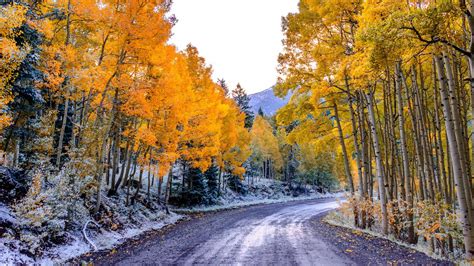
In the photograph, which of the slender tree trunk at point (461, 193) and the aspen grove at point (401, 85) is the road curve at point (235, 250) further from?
the aspen grove at point (401, 85)

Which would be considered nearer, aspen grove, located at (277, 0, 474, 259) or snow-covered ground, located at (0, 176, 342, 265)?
aspen grove, located at (277, 0, 474, 259)

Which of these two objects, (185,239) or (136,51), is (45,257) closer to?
(185,239)

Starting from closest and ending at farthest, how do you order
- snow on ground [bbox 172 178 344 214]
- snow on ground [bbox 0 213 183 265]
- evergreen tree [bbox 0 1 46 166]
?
1. snow on ground [bbox 0 213 183 265]
2. evergreen tree [bbox 0 1 46 166]
3. snow on ground [bbox 172 178 344 214]

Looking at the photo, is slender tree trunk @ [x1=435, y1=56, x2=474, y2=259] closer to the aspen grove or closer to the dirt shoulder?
the aspen grove

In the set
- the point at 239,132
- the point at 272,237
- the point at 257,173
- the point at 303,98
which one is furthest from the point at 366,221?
the point at 257,173

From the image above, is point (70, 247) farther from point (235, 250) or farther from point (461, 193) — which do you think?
point (461, 193)

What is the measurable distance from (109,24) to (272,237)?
9.53 meters

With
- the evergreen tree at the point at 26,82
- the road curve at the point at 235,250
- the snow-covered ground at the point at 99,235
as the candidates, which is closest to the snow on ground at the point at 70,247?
the snow-covered ground at the point at 99,235

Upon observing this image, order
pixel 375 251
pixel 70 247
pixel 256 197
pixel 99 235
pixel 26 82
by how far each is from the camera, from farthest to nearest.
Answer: pixel 256 197
pixel 26 82
pixel 99 235
pixel 70 247
pixel 375 251

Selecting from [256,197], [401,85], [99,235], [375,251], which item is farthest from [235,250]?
[256,197]

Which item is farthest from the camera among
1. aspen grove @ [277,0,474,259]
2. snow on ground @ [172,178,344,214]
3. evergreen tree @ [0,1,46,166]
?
snow on ground @ [172,178,344,214]

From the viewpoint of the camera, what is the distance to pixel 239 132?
29.8 metres

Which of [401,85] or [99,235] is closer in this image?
[99,235]

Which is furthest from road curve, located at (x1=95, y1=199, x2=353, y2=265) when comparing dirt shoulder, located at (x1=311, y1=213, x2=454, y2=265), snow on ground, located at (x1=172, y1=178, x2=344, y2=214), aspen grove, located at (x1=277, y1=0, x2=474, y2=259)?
snow on ground, located at (x1=172, y1=178, x2=344, y2=214)
